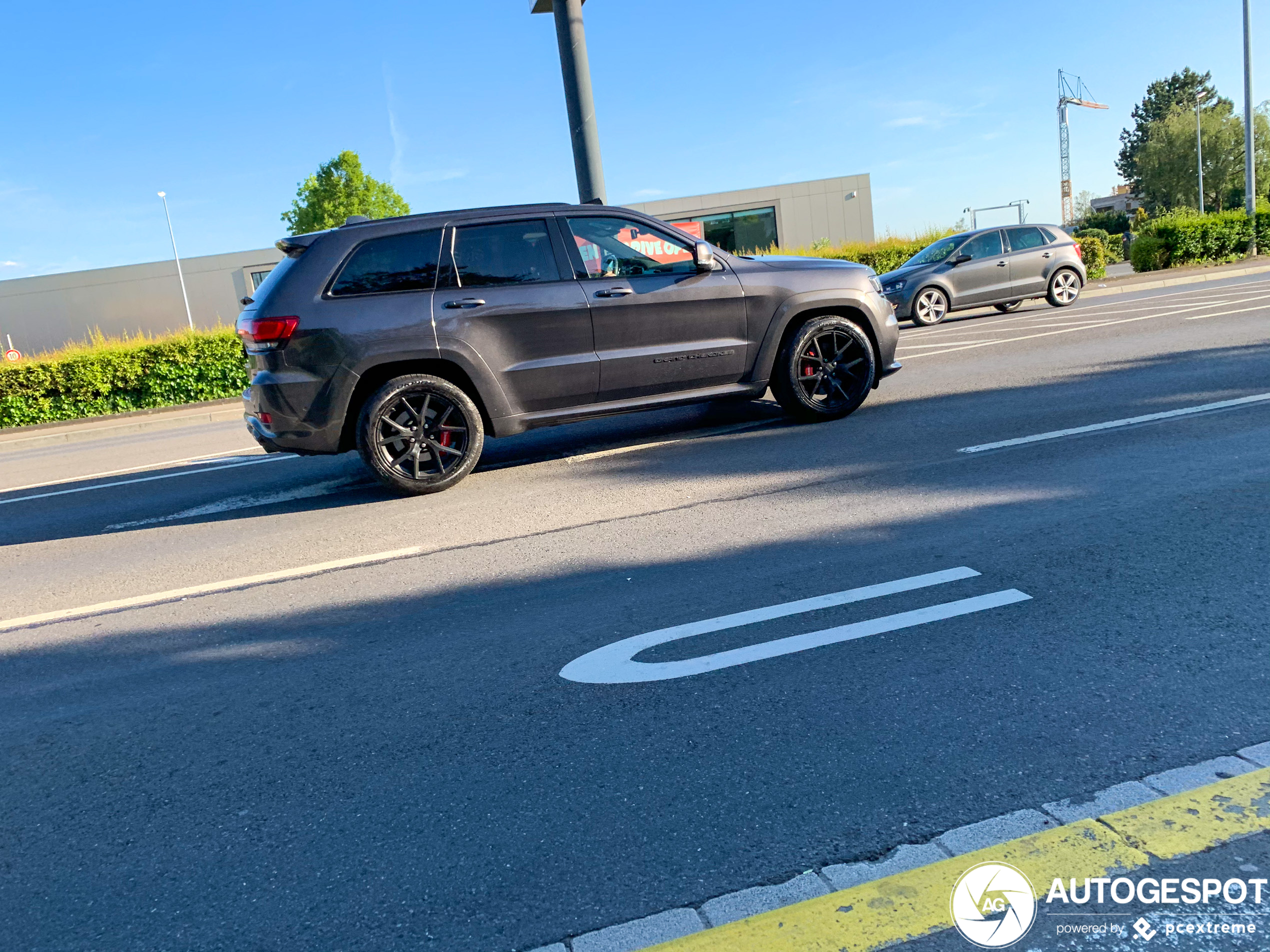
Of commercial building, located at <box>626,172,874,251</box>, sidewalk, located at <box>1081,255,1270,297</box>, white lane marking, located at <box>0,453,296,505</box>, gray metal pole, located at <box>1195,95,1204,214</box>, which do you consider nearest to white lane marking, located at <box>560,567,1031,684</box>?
white lane marking, located at <box>0,453,296,505</box>

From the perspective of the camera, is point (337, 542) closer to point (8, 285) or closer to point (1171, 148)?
point (8, 285)

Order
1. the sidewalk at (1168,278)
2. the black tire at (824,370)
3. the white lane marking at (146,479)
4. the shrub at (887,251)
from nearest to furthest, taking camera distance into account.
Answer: the black tire at (824,370) < the white lane marking at (146,479) < the sidewalk at (1168,278) < the shrub at (887,251)

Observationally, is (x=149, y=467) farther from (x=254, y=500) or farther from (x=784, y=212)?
(x=784, y=212)

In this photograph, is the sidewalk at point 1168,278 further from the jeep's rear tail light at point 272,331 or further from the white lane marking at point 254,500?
the jeep's rear tail light at point 272,331

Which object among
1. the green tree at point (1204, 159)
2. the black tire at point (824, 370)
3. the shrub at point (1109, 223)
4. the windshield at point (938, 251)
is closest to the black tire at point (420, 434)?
the black tire at point (824, 370)

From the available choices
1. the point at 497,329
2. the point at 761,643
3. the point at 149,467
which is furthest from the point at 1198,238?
the point at 761,643

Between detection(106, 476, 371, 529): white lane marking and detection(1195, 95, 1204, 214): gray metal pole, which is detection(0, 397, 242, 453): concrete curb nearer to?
detection(106, 476, 371, 529): white lane marking

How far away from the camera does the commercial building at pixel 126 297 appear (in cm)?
5409

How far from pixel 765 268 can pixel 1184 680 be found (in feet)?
16.6

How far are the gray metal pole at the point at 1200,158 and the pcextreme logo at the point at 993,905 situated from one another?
79234 millimetres

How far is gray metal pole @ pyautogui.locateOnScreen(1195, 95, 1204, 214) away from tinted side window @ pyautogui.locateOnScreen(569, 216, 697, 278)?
74.8 meters

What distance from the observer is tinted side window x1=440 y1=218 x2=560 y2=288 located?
666 centimetres

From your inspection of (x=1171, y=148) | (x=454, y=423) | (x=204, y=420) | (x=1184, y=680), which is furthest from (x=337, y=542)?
(x=1171, y=148)

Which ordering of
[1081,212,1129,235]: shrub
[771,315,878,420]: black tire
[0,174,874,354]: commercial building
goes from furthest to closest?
[1081,212,1129,235]: shrub → [0,174,874,354]: commercial building → [771,315,878,420]: black tire
